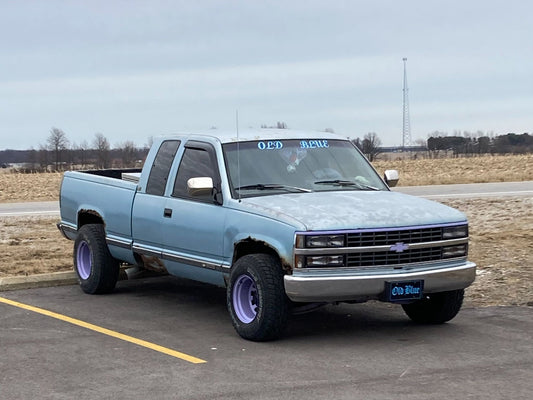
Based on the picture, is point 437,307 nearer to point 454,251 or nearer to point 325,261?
point 454,251

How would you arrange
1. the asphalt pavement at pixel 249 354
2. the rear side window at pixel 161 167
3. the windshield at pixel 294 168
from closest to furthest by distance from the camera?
the asphalt pavement at pixel 249 354 < the windshield at pixel 294 168 < the rear side window at pixel 161 167

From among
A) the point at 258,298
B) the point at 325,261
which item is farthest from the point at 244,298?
the point at 325,261

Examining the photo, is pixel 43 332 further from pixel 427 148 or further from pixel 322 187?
pixel 427 148

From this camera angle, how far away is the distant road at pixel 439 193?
25.2m

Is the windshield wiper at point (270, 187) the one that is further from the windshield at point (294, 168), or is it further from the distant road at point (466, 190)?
the distant road at point (466, 190)

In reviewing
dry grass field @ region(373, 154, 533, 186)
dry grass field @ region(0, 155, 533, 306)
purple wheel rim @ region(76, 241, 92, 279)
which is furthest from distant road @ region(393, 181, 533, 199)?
→ purple wheel rim @ region(76, 241, 92, 279)

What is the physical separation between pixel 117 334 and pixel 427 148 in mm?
72969

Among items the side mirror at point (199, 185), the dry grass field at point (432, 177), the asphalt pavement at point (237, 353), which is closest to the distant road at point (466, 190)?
the dry grass field at point (432, 177)

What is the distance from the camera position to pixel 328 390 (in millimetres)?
6699

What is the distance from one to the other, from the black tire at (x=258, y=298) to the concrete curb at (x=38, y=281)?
12.9 ft

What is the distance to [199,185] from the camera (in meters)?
9.07

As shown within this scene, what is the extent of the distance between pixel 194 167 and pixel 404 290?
109 inches

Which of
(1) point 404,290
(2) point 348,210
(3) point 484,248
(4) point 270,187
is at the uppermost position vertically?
(4) point 270,187

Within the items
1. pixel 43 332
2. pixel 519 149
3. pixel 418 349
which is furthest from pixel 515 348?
pixel 519 149
